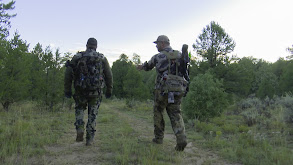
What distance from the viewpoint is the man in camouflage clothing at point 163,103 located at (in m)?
3.57

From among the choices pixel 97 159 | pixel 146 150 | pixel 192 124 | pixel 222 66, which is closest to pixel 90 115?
pixel 97 159

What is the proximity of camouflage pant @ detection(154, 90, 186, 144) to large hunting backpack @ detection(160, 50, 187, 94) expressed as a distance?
17 centimetres

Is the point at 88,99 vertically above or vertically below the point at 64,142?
above

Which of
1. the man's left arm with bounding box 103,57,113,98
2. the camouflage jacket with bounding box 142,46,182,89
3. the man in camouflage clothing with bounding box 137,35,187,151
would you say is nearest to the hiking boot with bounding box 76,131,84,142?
the man's left arm with bounding box 103,57,113,98

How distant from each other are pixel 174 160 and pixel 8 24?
51.8ft

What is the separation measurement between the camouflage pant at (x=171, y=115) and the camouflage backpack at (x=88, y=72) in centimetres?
126

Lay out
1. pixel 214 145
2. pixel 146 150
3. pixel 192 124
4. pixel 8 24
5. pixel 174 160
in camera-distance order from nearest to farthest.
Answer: pixel 174 160, pixel 146 150, pixel 214 145, pixel 192 124, pixel 8 24

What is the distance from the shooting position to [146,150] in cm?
333

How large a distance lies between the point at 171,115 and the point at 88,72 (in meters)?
1.84

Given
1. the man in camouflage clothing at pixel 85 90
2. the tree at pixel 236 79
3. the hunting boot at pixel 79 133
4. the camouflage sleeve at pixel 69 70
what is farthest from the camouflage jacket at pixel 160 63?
the tree at pixel 236 79

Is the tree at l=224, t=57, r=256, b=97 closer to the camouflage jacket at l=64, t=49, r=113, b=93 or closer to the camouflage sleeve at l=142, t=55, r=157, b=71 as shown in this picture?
the camouflage sleeve at l=142, t=55, r=157, b=71

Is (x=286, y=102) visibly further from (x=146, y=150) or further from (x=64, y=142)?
(x=64, y=142)

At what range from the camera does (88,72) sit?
3.74m

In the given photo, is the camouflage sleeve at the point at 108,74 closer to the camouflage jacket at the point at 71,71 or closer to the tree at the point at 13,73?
the camouflage jacket at the point at 71,71
